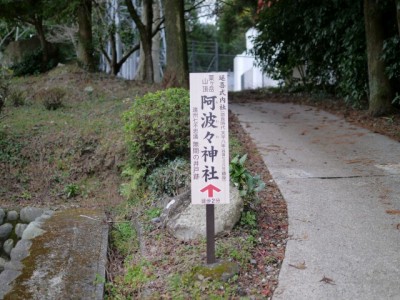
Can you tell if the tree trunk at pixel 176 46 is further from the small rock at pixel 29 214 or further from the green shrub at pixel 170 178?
the small rock at pixel 29 214

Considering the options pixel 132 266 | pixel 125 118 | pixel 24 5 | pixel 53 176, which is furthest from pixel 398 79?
pixel 24 5

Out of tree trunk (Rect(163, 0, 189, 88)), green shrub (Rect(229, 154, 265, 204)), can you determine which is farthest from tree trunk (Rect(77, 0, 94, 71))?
green shrub (Rect(229, 154, 265, 204))

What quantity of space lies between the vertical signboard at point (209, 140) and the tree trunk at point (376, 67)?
7493 millimetres

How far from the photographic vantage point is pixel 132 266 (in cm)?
487

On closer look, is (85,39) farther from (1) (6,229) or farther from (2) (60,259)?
(2) (60,259)

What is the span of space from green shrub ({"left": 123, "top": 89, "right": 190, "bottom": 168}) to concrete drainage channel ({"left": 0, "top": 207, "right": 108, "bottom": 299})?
1.12 m

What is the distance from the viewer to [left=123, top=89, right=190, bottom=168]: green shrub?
6.93 metres

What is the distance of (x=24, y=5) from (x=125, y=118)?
28.2ft

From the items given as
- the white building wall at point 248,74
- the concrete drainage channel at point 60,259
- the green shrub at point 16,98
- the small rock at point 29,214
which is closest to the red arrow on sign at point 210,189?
the concrete drainage channel at point 60,259

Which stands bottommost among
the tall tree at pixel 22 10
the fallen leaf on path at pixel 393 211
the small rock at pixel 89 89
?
the fallen leaf on path at pixel 393 211

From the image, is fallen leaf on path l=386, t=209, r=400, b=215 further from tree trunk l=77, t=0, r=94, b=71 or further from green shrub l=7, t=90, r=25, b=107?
tree trunk l=77, t=0, r=94, b=71

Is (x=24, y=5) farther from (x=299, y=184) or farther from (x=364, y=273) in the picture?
(x=364, y=273)

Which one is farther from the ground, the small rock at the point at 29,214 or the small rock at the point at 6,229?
the small rock at the point at 29,214

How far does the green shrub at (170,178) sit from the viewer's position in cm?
638
